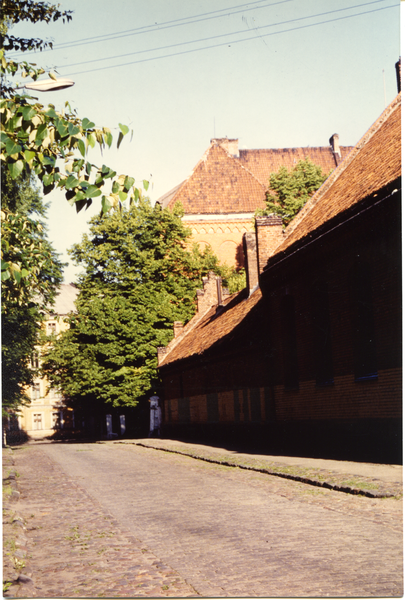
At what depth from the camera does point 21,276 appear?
5715 millimetres

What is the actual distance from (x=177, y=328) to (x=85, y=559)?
3129cm

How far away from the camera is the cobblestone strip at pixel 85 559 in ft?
17.7

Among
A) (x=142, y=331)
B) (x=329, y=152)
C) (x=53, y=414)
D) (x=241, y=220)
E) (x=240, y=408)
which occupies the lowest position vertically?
(x=53, y=414)

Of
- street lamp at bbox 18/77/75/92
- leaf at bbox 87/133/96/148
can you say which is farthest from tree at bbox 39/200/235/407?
leaf at bbox 87/133/96/148

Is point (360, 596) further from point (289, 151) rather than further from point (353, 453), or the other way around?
point (289, 151)

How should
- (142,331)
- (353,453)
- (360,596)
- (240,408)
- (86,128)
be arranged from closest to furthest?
1. (360,596)
2. (86,128)
3. (353,453)
4. (240,408)
5. (142,331)

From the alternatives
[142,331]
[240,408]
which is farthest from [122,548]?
[142,331]

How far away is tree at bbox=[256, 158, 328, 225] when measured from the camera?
1534 inches

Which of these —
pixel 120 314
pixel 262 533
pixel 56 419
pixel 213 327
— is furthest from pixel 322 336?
pixel 56 419

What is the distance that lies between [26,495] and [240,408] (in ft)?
39.8

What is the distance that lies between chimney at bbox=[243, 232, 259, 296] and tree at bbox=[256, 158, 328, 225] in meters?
10.9

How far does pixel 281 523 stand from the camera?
320 inches

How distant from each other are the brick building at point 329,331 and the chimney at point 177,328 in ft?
34.3

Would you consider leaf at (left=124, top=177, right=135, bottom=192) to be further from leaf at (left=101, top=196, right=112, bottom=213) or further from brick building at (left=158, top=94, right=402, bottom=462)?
brick building at (left=158, top=94, right=402, bottom=462)
